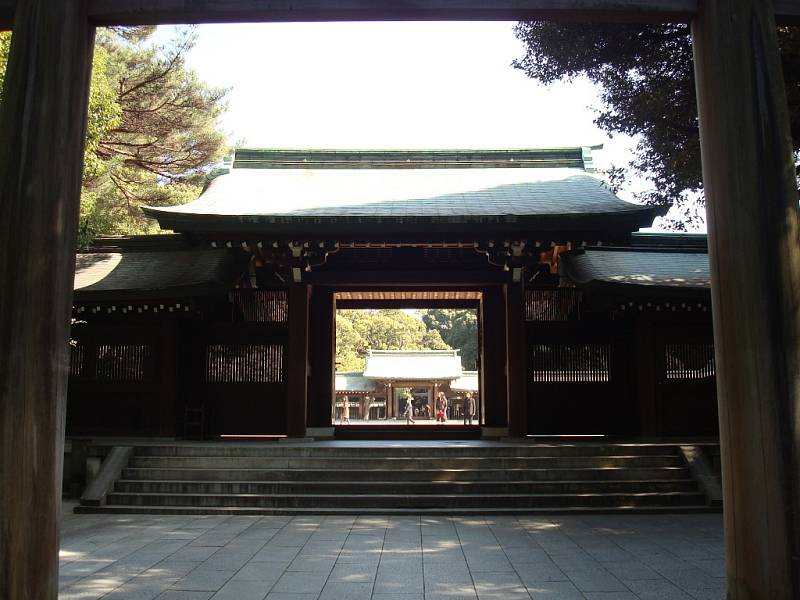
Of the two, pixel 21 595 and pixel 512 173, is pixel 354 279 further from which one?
pixel 21 595

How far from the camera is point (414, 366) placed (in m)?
27.9

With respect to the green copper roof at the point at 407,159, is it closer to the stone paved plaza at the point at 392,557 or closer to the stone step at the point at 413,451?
the stone step at the point at 413,451

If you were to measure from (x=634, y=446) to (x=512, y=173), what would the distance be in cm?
696

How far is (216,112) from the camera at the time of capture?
71.8 feet

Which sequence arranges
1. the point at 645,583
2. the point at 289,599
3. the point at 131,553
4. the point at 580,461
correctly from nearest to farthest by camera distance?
the point at 289,599 → the point at 645,583 → the point at 131,553 → the point at 580,461

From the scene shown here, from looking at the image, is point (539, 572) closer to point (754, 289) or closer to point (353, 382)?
point (754, 289)

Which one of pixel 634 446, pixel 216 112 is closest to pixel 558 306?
pixel 634 446

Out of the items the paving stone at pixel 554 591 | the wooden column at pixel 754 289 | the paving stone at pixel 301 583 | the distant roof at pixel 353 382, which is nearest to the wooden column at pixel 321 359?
the paving stone at pixel 301 583

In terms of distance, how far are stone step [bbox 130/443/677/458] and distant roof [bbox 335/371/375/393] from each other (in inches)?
714

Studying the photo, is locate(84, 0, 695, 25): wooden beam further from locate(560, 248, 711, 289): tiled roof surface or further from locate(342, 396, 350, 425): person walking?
locate(342, 396, 350, 425): person walking

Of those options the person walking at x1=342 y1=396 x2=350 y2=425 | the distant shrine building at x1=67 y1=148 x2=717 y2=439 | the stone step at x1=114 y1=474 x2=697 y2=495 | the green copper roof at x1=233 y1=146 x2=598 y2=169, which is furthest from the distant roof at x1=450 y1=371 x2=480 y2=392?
the stone step at x1=114 y1=474 x2=697 y2=495

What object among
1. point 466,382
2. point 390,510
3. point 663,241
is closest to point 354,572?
point 390,510

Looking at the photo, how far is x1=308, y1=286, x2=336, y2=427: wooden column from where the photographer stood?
12.0m

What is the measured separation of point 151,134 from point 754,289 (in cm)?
2080
